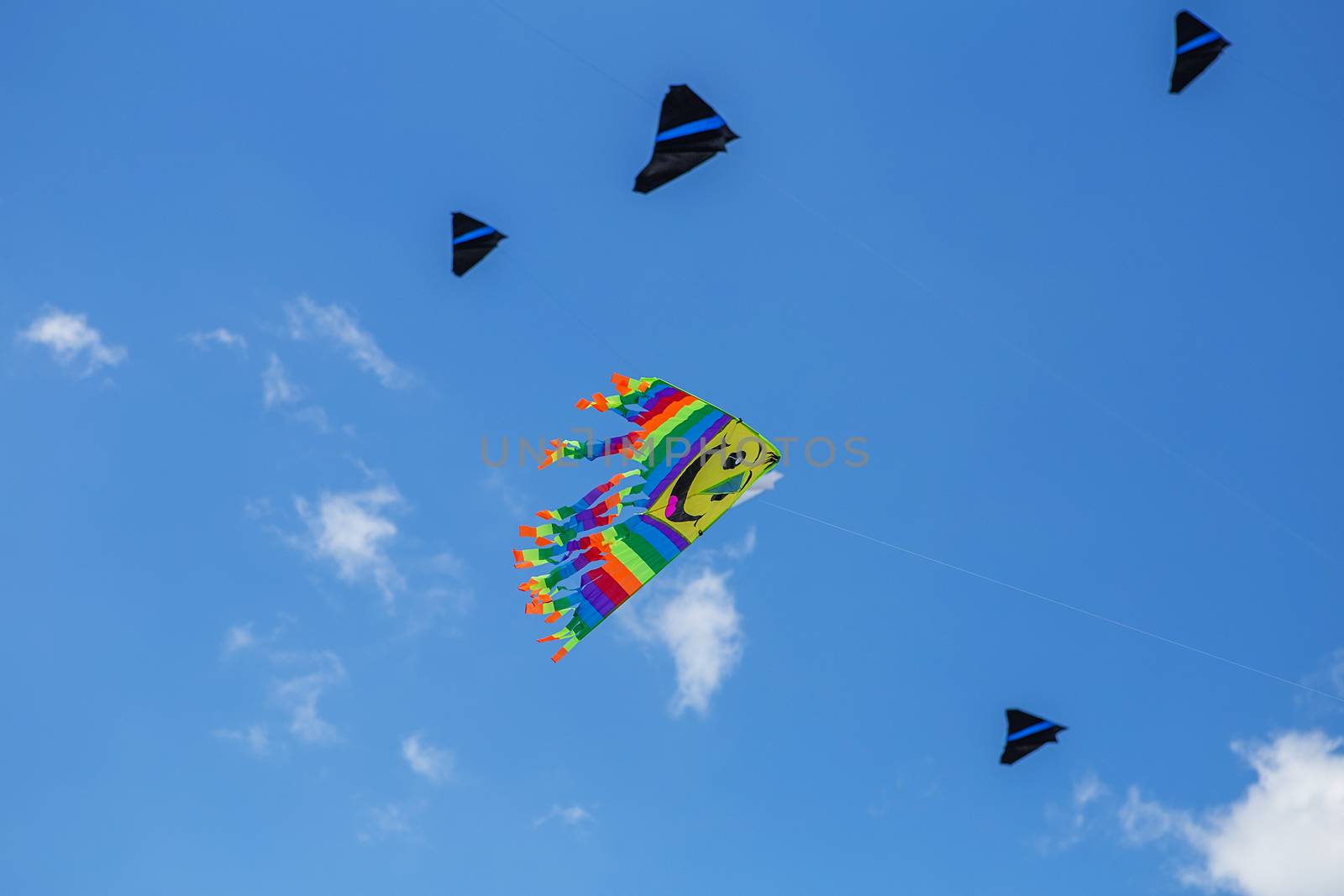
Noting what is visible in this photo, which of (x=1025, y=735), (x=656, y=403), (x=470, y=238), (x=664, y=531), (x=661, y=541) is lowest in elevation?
(x=661, y=541)

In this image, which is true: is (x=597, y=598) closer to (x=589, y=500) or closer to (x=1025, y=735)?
(x=589, y=500)

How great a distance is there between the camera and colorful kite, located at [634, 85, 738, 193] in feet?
50.6

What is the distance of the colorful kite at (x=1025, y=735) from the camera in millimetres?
17922

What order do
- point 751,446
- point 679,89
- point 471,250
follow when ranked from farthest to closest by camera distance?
point 471,250
point 751,446
point 679,89

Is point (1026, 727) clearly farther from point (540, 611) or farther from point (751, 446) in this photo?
point (540, 611)

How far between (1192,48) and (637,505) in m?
12.0

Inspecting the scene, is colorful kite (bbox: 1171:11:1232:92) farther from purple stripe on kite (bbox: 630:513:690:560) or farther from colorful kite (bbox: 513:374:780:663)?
purple stripe on kite (bbox: 630:513:690:560)

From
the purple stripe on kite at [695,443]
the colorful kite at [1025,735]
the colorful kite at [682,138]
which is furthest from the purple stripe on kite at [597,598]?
the colorful kite at [1025,735]

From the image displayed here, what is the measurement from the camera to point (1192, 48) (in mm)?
16359

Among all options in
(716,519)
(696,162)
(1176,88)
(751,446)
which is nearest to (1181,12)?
(1176,88)

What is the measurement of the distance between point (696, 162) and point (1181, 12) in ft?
27.6

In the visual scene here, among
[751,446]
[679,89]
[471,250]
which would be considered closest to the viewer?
[679,89]

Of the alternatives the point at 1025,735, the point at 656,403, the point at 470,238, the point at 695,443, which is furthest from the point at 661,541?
the point at 1025,735

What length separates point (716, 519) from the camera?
1658 cm
